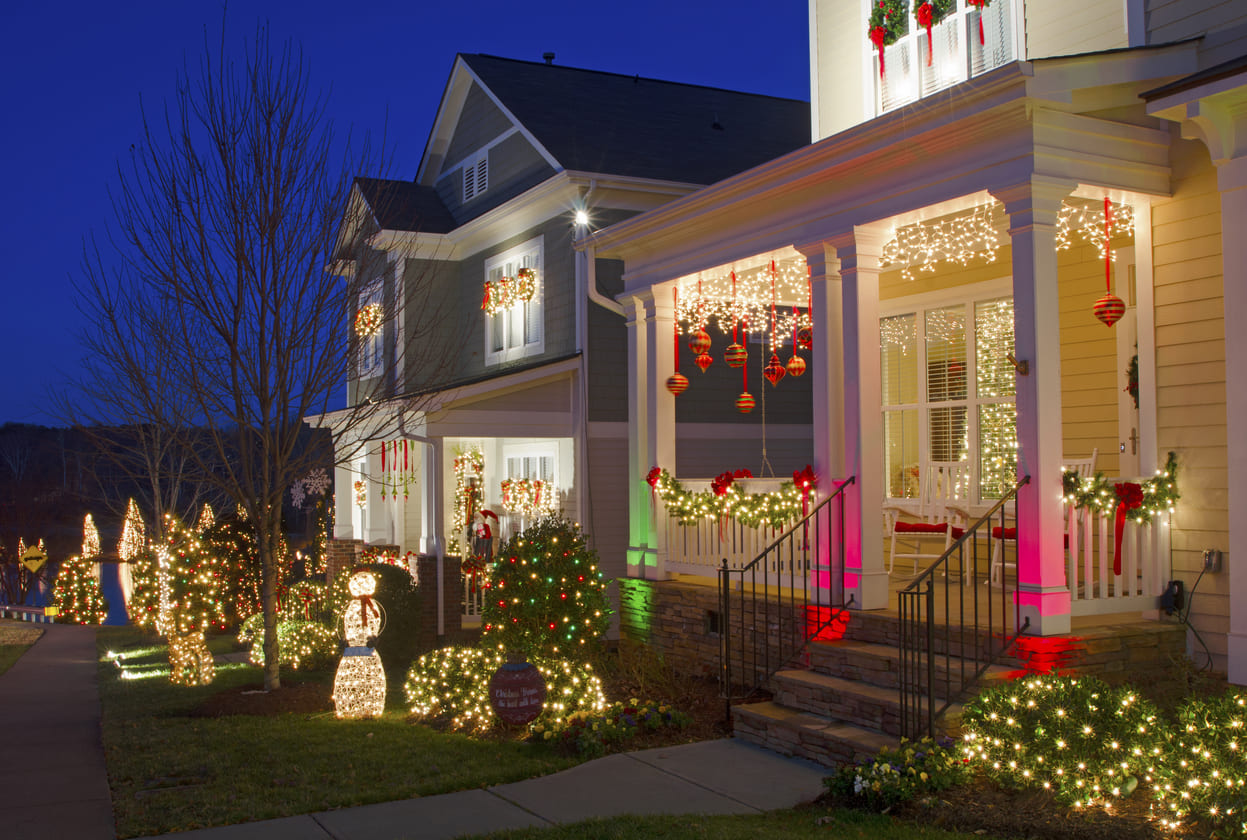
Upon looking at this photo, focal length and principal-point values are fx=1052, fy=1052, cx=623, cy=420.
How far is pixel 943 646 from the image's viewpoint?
7.43m

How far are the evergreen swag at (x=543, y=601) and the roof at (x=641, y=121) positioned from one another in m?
6.37

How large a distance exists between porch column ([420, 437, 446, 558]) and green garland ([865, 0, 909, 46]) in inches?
280

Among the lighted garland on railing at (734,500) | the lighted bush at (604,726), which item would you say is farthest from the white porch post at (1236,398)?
the lighted bush at (604,726)

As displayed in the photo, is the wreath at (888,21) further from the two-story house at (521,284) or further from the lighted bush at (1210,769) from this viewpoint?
the lighted bush at (1210,769)

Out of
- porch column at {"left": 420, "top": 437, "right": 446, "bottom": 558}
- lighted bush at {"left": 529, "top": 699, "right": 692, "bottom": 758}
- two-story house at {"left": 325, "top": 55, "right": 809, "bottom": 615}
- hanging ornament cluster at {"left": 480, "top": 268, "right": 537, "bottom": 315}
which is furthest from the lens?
hanging ornament cluster at {"left": 480, "top": 268, "right": 537, "bottom": 315}

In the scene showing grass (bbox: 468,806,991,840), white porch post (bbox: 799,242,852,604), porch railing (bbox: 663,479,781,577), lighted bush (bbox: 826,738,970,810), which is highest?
white porch post (bbox: 799,242,852,604)

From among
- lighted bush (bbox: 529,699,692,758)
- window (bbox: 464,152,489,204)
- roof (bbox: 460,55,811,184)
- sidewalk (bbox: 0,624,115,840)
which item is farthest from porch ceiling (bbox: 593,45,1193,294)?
window (bbox: 464,152,489,204)

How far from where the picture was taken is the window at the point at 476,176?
1688 cm

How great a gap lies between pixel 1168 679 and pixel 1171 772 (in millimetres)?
1803

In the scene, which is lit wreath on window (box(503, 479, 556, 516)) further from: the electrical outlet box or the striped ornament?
the electrical outlet box

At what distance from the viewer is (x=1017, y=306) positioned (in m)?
7.05

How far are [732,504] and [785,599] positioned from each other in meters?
1.03

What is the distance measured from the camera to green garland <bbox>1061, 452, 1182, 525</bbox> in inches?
281

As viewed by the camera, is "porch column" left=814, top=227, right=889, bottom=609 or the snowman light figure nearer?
"porch column" left=814, top=227, right=889, bottom=609
